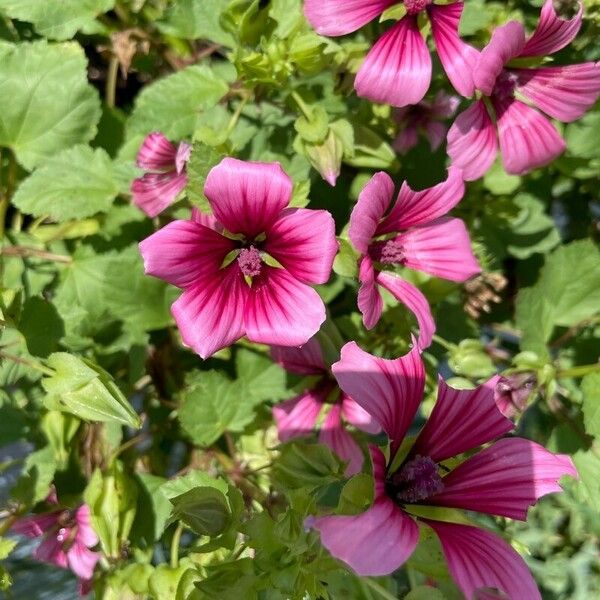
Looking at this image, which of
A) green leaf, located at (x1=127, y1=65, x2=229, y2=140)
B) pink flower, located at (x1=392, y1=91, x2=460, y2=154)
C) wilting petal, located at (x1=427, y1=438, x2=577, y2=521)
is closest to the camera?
wilting petal, located at (x1=427, y1=438, x2=577, y2=521)

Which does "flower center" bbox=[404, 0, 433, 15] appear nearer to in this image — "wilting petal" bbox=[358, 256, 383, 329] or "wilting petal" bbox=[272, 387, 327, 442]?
"wilting petal" bbox=[358, 256, 383, 329]

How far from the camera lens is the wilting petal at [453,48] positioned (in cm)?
99

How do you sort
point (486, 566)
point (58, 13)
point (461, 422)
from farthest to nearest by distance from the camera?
1. point (58, 13)
2. point (461, 422)
3. point (486, 566)

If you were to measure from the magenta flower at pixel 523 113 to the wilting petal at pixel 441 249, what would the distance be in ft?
0.33

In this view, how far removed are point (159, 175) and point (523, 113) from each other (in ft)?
1.79

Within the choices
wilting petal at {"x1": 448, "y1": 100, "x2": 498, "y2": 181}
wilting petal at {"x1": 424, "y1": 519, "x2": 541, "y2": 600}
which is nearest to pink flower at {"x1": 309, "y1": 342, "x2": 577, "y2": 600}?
wilting petal at {"x1": 424, "y1": 519, "x2": 541, "y2": 600}

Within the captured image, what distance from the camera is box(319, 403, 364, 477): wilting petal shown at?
1146 mm

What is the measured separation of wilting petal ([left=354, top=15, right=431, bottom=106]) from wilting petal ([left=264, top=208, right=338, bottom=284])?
→ 0.73ft

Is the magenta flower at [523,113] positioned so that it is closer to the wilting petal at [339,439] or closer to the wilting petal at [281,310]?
the wilting petal at [281,310]

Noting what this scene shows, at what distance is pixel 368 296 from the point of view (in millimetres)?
879

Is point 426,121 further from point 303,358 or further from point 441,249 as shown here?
point 303,358

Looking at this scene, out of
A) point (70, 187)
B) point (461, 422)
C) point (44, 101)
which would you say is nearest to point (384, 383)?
point (461, 422)

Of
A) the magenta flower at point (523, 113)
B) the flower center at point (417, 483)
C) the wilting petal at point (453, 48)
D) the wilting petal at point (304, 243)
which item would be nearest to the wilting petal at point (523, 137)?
the magenta flower at point (523, 113)

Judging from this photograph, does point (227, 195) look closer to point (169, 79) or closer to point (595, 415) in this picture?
point (169, 79)
